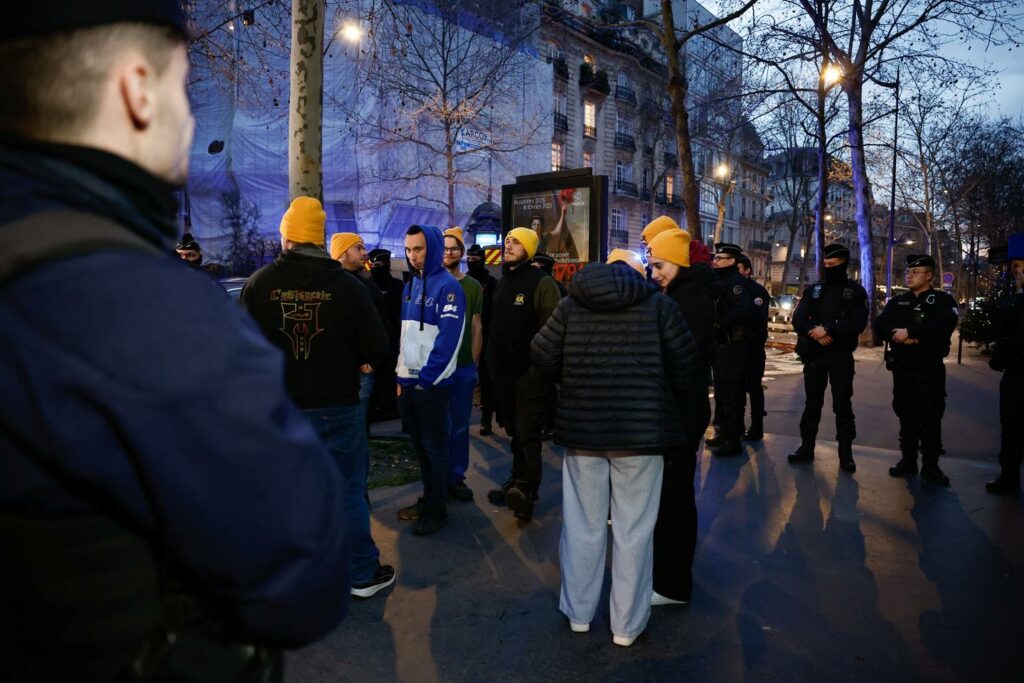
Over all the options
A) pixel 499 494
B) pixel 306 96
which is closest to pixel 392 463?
pixel 499 494

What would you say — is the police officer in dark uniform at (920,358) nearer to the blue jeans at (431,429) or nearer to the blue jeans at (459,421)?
the blue jeans at (459,421)

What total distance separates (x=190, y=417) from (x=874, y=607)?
13.3 feet

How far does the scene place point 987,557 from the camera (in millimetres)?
4477

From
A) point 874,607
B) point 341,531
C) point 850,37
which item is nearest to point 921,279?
point 874,607

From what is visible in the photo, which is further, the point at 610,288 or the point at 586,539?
the point at 586,539

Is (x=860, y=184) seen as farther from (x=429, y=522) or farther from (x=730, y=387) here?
(x=429, y=522)

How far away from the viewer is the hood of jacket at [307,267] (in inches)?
140

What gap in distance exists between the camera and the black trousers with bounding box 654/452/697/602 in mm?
3766

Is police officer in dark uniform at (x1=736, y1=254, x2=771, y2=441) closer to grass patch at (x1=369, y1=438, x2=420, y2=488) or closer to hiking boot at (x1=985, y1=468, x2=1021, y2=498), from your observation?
hiking boot at (x1=985, y1=468, x2=1021, y2=498)

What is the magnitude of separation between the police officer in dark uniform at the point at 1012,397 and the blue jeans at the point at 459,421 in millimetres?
4686

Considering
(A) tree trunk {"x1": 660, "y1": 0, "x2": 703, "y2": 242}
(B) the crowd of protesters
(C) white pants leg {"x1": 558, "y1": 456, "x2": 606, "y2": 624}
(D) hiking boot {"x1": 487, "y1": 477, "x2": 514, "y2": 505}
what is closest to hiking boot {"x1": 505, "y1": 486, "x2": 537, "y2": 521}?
(D) hiking boot {"x1": 487, "y1": 477, "x2": 514, "y2": 505}

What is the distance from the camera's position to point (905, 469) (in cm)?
647

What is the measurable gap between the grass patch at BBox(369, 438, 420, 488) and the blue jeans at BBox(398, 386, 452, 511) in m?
1.31

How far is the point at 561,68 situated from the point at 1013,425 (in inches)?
1447
